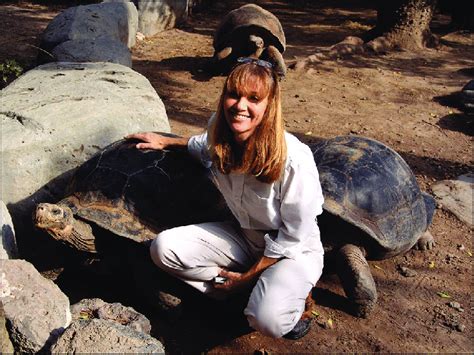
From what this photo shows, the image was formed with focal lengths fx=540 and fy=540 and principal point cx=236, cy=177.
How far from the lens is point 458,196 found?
A: 460cm

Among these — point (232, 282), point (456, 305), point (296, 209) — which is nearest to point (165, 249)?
point (232, 282)

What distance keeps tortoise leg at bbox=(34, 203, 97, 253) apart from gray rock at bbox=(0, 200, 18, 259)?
0.28 metres

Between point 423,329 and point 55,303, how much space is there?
2.06 metres

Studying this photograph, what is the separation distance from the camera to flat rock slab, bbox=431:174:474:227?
14.4ft

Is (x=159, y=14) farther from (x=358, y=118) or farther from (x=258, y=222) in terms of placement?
(x=258, y=222)

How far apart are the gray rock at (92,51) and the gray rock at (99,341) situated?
13.6 feet

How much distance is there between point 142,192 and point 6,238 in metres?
0.77

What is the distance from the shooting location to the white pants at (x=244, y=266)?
261 cm

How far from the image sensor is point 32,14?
388 inches

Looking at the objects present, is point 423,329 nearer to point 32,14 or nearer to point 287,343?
point 287,343

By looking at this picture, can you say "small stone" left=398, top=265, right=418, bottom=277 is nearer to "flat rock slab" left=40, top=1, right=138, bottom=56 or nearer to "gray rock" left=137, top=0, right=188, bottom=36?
"flat rock slab" left=40, top=1, right=138, bottom=56

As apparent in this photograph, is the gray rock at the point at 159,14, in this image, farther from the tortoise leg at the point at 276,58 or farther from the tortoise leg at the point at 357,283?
the tortoise leg at the point at 357,283

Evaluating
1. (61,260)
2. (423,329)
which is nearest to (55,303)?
(61,260)

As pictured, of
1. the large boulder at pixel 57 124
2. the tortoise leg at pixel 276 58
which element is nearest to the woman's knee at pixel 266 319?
the large boulder at pixel 57 124
